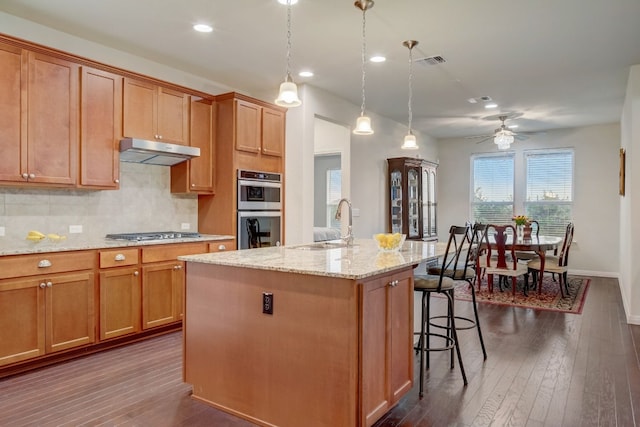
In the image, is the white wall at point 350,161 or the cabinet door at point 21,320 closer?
the cabinet door at point 21,320

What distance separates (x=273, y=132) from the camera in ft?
17.0

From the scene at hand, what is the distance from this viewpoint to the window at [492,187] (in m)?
8.68

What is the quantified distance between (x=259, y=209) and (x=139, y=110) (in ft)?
5.33

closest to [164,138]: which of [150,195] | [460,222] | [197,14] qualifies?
[150,195]

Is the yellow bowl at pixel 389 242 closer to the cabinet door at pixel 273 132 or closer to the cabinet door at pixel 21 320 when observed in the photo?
the cabinet door at pixel 273 132

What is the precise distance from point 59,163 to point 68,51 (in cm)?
109

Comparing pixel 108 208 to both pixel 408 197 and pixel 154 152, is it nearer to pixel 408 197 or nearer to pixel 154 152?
pixel 154 152

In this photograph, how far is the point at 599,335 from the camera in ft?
13.5

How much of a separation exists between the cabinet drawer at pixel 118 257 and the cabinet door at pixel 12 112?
2.75 feet

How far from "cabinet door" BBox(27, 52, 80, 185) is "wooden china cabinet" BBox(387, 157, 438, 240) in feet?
15.9

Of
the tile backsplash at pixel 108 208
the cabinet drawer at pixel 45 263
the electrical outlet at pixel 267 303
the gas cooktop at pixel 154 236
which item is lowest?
the electrical outlet at pixel 267 303

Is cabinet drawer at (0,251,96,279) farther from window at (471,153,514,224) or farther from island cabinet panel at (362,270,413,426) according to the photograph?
window at (471,153,514,224)

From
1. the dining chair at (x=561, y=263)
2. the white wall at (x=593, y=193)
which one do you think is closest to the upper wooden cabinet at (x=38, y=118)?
the dining chair at (x=561, y=263)

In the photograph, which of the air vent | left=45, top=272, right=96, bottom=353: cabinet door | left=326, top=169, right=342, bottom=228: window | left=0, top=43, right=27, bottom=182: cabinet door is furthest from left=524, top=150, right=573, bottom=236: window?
left=0, top=43, right=27, bottom=182: cabinet door
